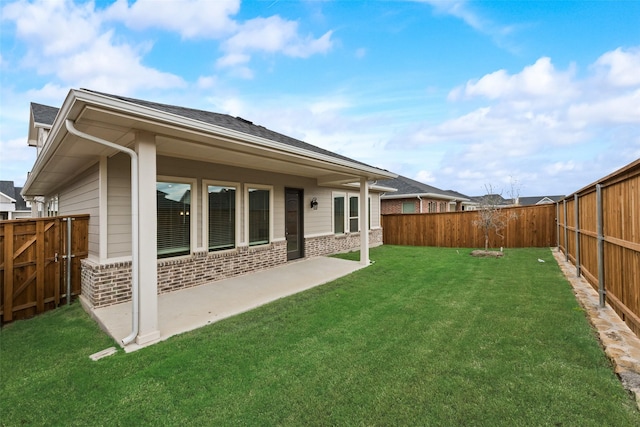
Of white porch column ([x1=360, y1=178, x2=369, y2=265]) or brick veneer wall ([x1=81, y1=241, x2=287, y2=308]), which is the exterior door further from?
white porch column ([x1=360, y1=178, x2=369, y2=265])

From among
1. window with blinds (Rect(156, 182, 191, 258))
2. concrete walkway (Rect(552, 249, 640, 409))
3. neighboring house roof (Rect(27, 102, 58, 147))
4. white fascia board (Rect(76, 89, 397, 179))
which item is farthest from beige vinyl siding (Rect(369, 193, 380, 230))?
neighboring house roof (Rect(27, 102, 58, 147))

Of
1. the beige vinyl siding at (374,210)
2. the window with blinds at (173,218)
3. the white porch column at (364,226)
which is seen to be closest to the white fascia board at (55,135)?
the window with blinds at (173,218)

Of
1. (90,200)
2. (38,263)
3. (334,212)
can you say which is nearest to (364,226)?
(334,212)

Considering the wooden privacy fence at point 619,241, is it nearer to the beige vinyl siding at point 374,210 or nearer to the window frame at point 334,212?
the window frame at point 334,212

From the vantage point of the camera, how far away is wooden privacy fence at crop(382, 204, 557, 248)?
11062 mm

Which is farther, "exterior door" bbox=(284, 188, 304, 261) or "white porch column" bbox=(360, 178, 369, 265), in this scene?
"exterior door" bbox=(284, 188, 304, 261)

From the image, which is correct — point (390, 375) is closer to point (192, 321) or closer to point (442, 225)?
point (192, 321)

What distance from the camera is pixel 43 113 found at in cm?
1164

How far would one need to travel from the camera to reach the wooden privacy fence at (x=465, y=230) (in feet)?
36.3

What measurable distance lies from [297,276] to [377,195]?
733 cm

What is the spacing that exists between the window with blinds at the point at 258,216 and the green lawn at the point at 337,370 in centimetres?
293

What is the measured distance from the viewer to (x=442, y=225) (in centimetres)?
1267

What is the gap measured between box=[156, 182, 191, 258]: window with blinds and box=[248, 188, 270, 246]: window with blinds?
1633 millimetres

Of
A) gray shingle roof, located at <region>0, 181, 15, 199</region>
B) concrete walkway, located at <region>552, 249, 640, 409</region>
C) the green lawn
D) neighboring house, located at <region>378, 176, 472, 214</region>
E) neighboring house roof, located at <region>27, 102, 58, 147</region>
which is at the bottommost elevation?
the green lawn
